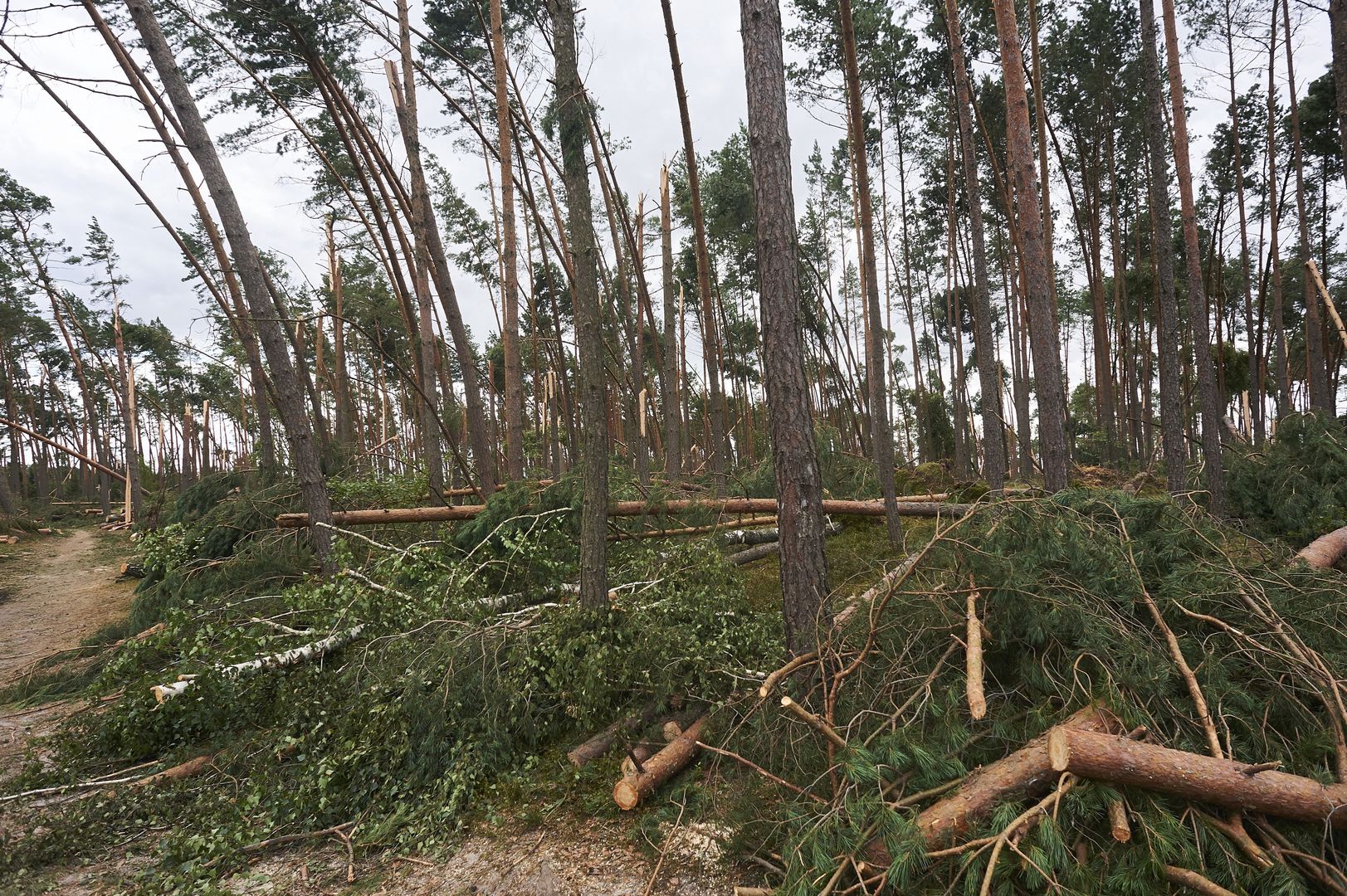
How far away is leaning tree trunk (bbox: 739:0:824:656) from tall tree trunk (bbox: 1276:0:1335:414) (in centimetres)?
1073

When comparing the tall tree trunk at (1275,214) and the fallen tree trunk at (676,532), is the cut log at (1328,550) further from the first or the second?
the tall tree trunk at (1275,214)

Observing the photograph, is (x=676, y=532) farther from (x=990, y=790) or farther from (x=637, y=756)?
(x=990, y=790)

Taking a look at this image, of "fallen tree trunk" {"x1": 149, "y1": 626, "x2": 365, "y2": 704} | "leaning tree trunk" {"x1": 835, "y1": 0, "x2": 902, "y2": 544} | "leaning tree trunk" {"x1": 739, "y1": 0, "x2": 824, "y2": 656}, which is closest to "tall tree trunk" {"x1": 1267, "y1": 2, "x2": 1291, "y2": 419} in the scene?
"leaning tree trunk" {"x1": 835, "y1": 0, "x2": 902, "y2": 544}

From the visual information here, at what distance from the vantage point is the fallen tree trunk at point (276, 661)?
4234mm

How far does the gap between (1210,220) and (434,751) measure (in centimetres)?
2133

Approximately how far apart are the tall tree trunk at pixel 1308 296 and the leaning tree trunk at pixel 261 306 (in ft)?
45.0

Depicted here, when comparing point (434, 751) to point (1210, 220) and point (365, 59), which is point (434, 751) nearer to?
point (365, 59)

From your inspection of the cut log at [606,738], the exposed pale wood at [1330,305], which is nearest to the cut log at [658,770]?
the cut log at [606,738]

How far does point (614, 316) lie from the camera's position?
14578mm

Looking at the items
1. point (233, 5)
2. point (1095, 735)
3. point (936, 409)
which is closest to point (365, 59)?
point (233, 5)

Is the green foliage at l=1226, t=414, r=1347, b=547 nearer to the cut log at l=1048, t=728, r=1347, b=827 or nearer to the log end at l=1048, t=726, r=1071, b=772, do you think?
the cut log at l=1048, t=728, r=1347, b=827

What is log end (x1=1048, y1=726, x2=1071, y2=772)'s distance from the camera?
227 centimetres

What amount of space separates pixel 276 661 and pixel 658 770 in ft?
9.93

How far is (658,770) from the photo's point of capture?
361 cm
